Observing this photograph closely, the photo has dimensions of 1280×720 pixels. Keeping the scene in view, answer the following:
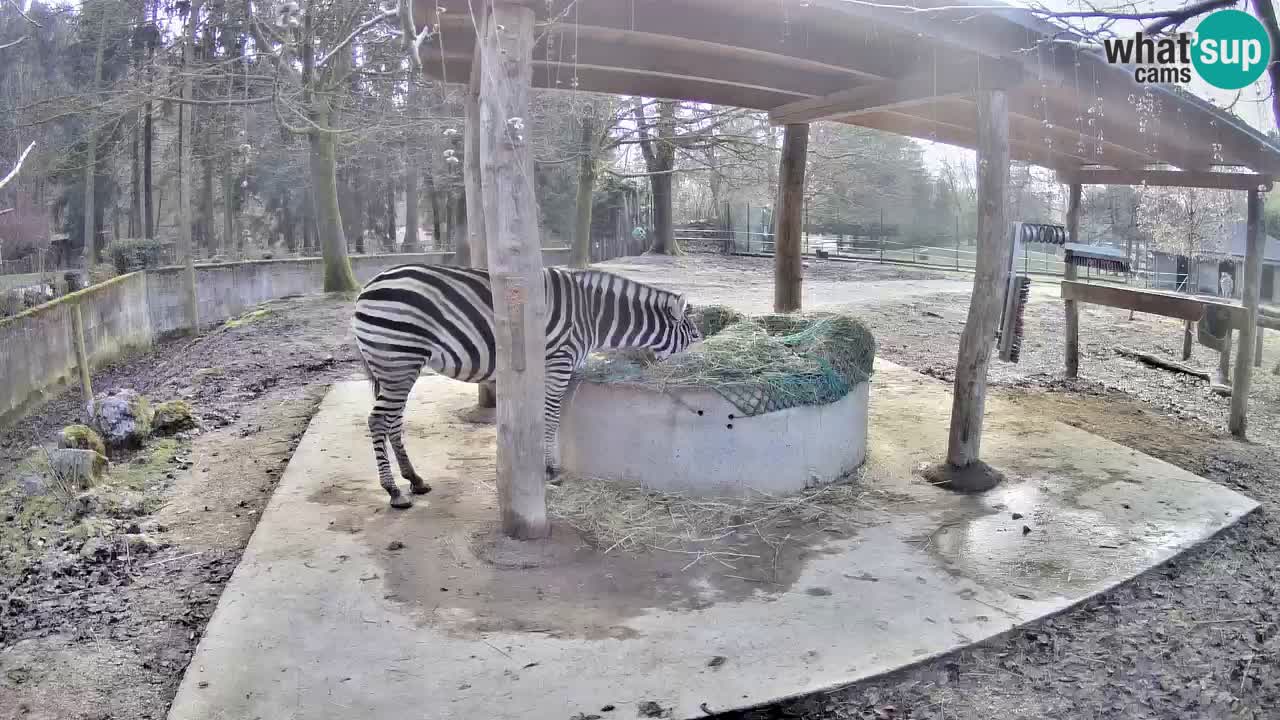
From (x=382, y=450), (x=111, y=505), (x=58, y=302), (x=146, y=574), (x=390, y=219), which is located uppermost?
(x=390, y=219)

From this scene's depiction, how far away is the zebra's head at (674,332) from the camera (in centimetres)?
622

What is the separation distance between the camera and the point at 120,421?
277 inches

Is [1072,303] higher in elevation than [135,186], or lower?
lower

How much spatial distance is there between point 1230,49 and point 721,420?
10.8 ft

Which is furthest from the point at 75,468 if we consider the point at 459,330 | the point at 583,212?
the point at 583,212

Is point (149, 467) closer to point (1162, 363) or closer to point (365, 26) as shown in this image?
point (365, 26)

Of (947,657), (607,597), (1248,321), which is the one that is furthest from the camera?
(1248,321)

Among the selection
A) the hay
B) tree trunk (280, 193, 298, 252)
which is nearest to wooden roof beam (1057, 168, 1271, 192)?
the hay

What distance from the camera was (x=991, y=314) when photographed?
592 centimetres

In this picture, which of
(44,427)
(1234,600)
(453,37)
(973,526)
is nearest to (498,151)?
(453,37)

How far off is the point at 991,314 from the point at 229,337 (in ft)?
36.4

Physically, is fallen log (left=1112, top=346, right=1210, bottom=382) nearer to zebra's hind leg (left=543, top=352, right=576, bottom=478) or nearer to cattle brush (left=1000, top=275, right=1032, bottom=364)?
cattle brush (left=1000, top=275, right=1032, bottom=364)

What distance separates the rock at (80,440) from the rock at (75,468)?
0.75 feet

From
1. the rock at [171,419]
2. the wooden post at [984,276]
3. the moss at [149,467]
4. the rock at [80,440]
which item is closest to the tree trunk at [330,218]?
the rock at [171,419]
